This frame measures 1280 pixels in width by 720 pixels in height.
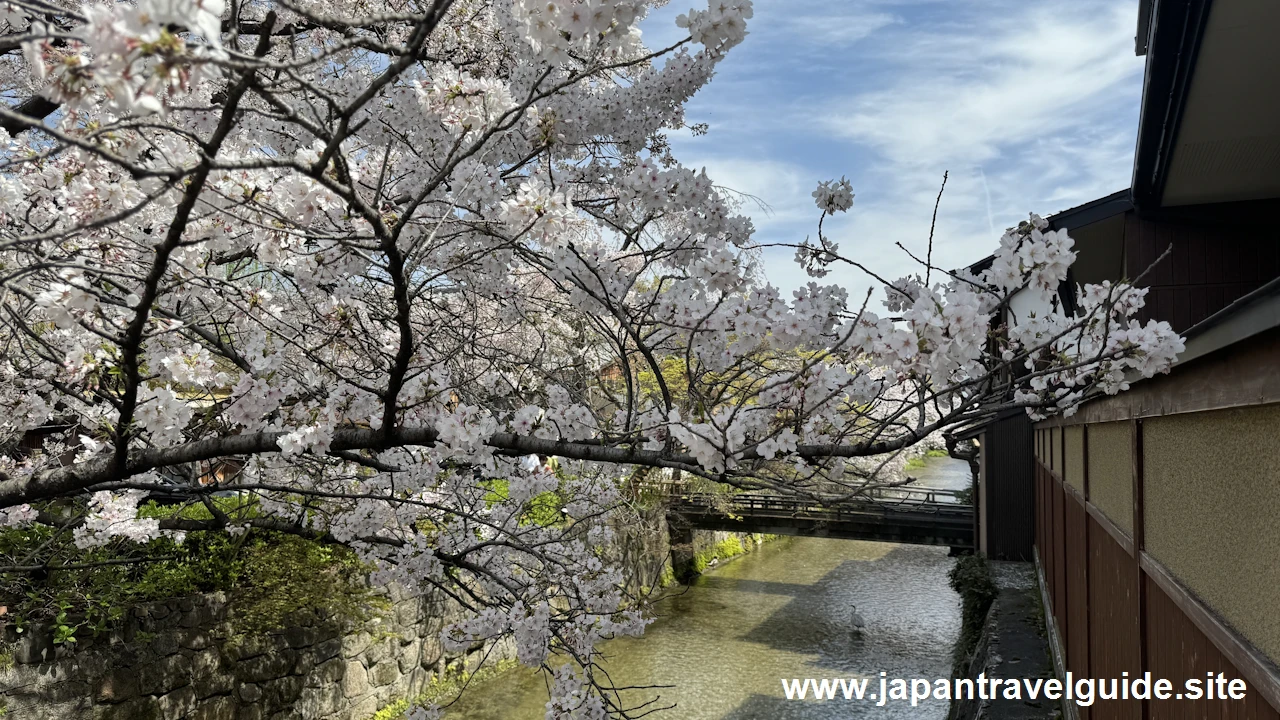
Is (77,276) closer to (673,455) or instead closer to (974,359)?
(673,455)

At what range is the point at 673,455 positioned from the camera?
8.51ft

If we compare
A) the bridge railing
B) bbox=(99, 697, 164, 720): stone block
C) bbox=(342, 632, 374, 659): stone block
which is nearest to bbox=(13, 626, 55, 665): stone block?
bbox=(99, 697, 164, 720): stone block

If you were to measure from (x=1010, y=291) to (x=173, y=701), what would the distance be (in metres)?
7.01

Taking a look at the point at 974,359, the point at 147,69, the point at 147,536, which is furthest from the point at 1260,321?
the point at 147,536

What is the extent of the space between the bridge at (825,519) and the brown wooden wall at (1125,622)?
770cm

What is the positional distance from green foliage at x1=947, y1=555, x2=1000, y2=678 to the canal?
802 millimetres

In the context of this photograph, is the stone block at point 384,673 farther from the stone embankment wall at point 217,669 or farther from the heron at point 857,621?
the heron at point 857,621

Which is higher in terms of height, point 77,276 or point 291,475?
point 77,276

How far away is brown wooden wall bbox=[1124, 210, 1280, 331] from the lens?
5.98 m

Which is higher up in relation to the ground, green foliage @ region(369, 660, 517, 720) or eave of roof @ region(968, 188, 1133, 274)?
eave of roof @ region(968, 188, 1133, 274)

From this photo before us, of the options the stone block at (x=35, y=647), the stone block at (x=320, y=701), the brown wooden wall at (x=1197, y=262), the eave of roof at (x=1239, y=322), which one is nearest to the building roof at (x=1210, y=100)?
the brown wooden wall at (x=1197, y=262)

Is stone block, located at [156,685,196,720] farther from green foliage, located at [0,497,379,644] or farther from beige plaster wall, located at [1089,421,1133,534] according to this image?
beige plaster wall, located at [1089,421,1133,534]

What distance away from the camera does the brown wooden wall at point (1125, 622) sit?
2.15 meters

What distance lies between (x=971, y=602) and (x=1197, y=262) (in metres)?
5.35
